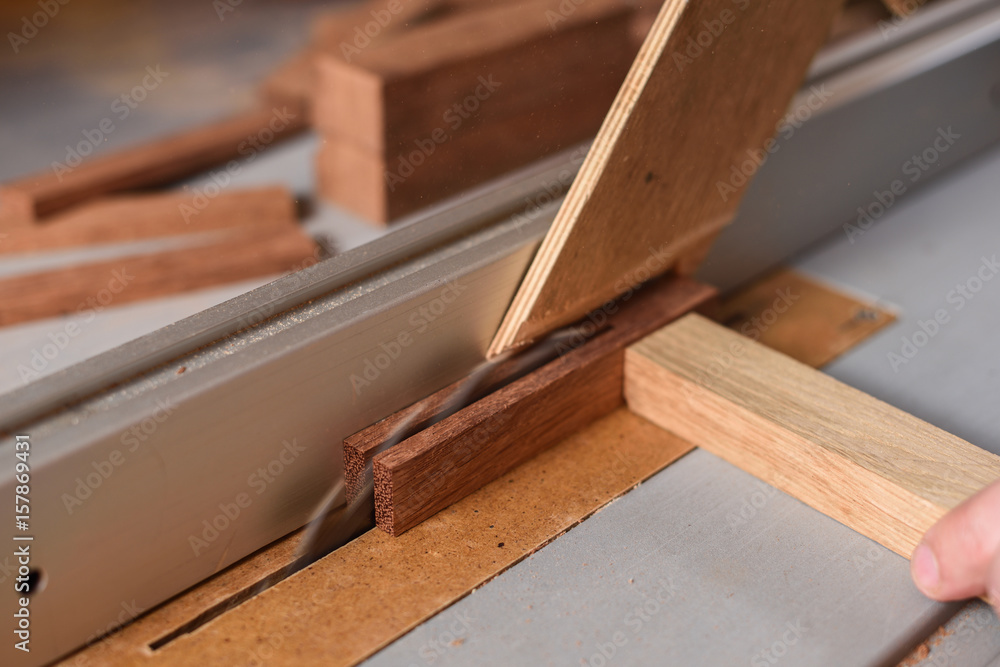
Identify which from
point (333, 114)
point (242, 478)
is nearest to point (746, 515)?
point (242, 478)

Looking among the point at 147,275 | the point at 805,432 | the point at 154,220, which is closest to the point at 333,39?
the point at 154,220

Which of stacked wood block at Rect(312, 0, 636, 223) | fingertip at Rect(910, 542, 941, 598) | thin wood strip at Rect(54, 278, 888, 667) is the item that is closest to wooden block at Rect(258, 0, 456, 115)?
stacked wood block at Rect(312, 0, 636, 223)

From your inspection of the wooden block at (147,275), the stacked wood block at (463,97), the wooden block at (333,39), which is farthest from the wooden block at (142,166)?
the stacked wood block at (463,97)

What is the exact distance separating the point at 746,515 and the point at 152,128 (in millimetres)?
2337

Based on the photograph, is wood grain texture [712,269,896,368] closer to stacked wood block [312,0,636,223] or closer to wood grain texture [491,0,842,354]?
wood grain texture [491,0,842,354]

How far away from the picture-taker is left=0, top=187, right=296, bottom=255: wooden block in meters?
1.73

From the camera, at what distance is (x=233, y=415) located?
0.82 metres

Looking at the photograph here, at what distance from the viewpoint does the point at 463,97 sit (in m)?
1.33

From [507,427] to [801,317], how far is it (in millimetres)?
577

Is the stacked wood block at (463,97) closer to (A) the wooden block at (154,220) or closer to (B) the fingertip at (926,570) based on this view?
(A) the wooden block at (154,220)

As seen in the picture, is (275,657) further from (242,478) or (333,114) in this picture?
(333,114)

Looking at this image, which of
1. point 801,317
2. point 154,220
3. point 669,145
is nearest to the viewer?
point 669,145

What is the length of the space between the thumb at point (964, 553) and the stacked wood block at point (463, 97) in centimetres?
57

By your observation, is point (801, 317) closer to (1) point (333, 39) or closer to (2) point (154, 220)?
(2) point (154, 220)
